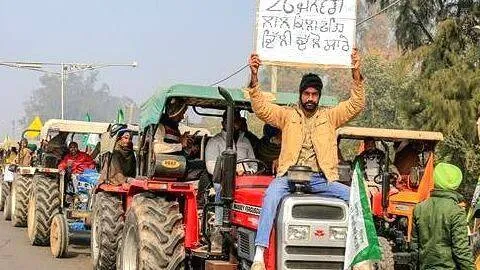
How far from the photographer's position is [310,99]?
274 inches

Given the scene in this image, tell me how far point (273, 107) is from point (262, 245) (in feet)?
4.07

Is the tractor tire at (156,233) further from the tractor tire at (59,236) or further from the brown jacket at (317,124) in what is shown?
the tractor tire at (59,236)

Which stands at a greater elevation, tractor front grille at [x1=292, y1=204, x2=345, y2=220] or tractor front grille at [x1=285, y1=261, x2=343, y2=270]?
tractor front grille at [x1=292, y1=204, x2=345, y2=220]

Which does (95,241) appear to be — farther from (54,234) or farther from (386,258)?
(386,258)

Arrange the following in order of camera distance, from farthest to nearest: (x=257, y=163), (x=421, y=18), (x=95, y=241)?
(x=421, y=18) → (x=95, y=241) → (x=257, y=163)

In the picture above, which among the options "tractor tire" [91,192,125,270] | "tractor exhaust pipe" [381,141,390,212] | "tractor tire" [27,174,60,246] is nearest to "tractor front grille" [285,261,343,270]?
"tractor exhaust pipe" [381,141,390,212]

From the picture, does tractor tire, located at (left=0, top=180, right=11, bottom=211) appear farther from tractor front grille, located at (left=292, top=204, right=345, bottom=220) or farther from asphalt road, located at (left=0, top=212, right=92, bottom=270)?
tractor front grille, located at (left=292, top=204, right=345, bottom=220)

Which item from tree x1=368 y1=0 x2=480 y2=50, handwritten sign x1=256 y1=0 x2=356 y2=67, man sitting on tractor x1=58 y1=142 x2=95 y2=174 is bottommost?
man sitting on tractor x1=58 y1=142 x2=95 y2=174

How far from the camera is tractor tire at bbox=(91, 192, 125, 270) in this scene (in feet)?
35.6

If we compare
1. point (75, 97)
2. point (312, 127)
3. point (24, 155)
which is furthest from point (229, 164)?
point (75, 97)

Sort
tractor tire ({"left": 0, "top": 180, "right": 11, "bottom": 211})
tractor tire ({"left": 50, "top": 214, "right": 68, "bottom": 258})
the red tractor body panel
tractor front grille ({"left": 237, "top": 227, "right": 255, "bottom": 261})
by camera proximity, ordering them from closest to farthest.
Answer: the red tractor body panel → tractor front grille ({"left": 237, "top": 227, "right": 255, "bottom": 261}) → tractor tire ({"left": 50, "top": 214, "right": 68, "bottom": 258}) → tractor tire ({"left": 0, "top": 180, "right": 11, "bottom": 211})

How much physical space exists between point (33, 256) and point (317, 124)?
311 inches

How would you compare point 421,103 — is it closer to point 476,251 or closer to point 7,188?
point 476,251

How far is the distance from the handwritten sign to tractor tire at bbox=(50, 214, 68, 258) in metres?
6.56
